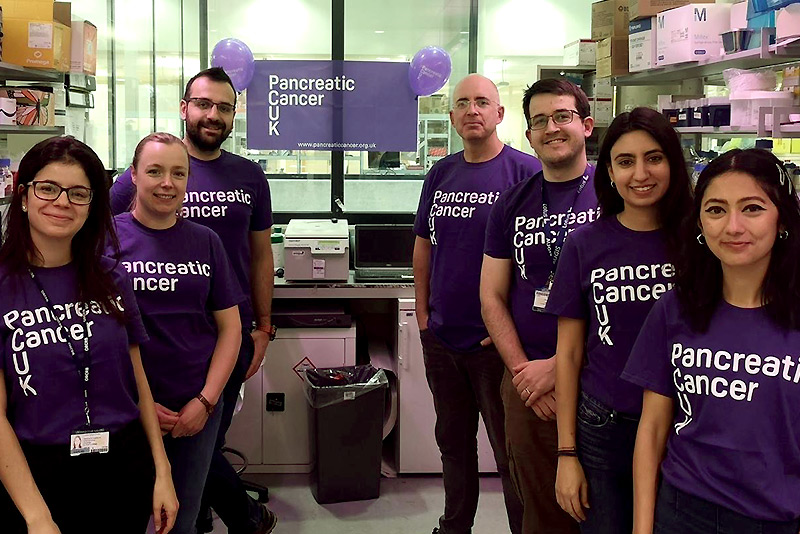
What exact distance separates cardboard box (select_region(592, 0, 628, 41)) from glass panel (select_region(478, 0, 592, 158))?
1.07 meters

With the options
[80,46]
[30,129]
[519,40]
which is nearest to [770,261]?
[30,129]

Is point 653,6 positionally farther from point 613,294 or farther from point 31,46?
point 31,46

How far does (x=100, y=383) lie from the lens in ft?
5.46

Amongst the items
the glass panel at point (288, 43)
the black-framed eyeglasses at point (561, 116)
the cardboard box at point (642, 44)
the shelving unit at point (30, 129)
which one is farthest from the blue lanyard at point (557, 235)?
the glass panel at point (288, 43)

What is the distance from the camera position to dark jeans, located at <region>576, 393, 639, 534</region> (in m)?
1.67

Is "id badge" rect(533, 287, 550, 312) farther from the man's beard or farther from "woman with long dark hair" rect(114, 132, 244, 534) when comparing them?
the man's beard

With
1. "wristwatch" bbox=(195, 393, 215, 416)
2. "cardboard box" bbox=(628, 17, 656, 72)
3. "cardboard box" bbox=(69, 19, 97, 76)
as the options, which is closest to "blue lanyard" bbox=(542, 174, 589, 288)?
"wristwatch" bbox=(195, 393, 215, 416)

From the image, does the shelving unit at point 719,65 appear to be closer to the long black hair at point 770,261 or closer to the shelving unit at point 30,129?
the long black hair at point 770,261

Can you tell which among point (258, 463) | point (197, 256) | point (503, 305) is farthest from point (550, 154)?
point (258, 463)

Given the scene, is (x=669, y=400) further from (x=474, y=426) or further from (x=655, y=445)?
(x=474, y=426)

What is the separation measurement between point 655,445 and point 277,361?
2.38m

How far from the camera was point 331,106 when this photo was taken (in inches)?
177

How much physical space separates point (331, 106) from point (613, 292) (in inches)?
122

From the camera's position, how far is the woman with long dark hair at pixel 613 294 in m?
1.66
